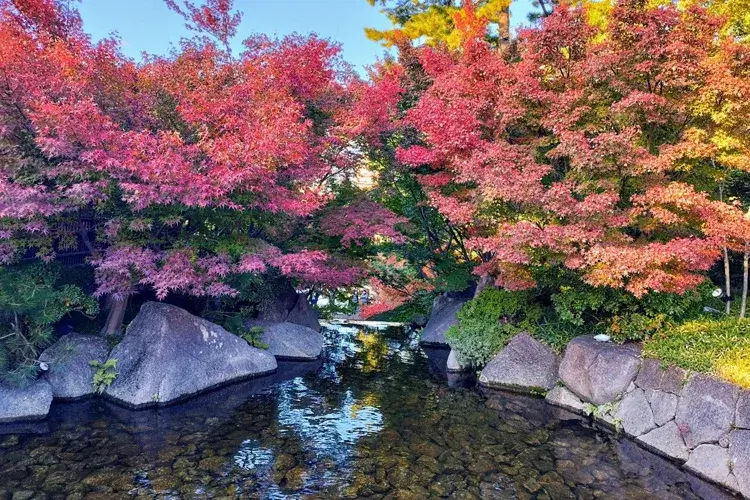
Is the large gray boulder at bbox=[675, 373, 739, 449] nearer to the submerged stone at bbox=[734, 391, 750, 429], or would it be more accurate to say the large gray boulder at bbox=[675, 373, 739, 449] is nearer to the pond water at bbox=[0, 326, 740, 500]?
the submerged stone at bbox=[734, 391, 750, 429]

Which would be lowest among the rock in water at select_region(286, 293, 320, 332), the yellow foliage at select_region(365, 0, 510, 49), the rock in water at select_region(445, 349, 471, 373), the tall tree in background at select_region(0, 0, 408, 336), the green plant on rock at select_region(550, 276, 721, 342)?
the rock in water at select_region(445, 349, 471, 373)

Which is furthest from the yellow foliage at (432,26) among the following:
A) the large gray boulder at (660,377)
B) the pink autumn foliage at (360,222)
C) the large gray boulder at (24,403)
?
the large gray boulder at (24,403)

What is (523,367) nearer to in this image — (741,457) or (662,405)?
(662,405)

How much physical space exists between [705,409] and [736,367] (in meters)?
0.74

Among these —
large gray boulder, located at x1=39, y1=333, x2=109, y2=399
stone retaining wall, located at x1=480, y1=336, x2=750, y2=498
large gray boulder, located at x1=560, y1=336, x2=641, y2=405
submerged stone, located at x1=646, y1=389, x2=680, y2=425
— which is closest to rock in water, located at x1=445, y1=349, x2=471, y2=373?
stone retaining wall, located at x1=480, y1=336, x2=750, y2=498

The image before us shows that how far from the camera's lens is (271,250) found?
9898mm

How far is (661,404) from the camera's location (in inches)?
278

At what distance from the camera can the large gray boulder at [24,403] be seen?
7.54 meters

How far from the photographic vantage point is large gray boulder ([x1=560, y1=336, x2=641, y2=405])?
7.82 metres

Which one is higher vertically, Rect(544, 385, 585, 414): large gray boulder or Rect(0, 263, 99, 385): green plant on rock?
Rect(0, 263, 99, 385): green plant on rock

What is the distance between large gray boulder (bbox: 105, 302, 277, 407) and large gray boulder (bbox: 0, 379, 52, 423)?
1061mm

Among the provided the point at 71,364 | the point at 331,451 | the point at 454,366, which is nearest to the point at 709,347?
the point at 454,366

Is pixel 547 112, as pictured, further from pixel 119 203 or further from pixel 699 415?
pixel 119 203

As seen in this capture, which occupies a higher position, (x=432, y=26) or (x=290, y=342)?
(x=432, y=26)
